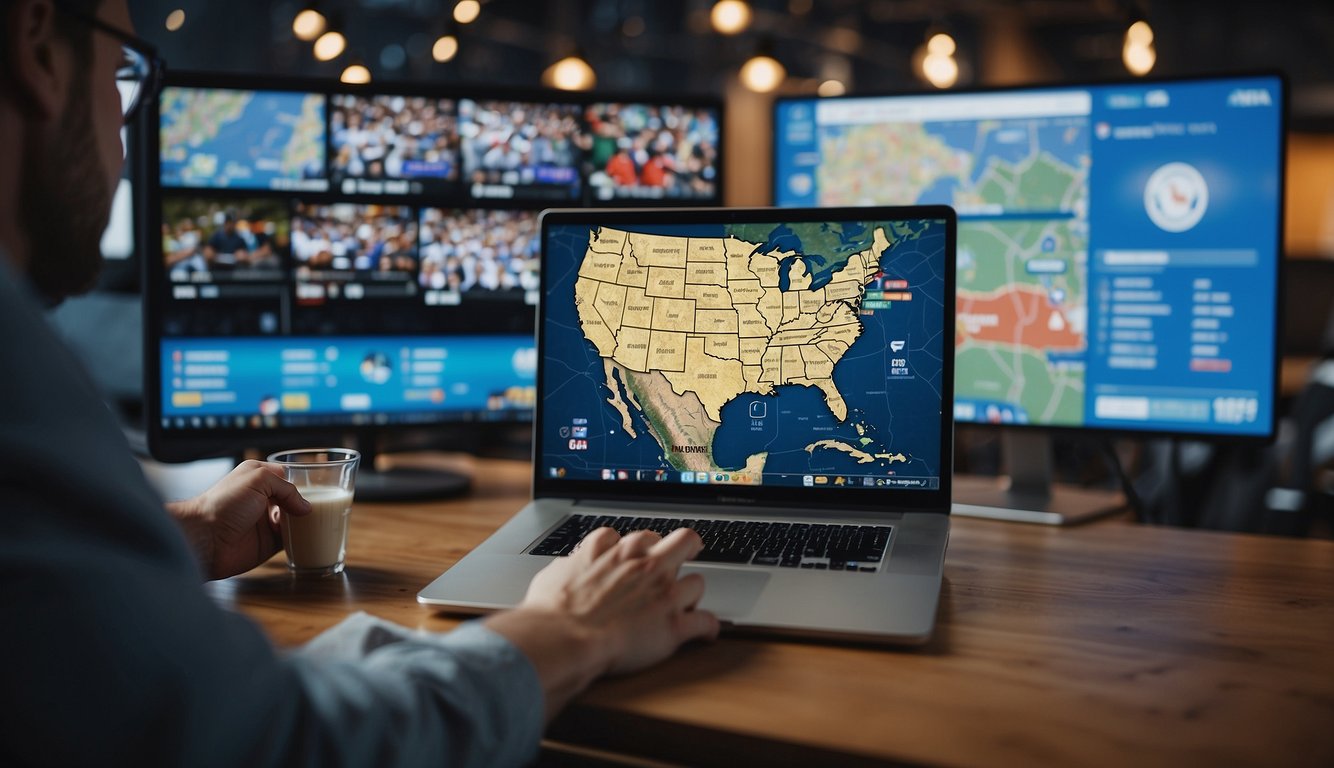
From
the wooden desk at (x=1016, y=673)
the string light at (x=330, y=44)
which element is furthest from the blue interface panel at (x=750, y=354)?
the string light at (x=330, y=44)

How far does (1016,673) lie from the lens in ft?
2.82

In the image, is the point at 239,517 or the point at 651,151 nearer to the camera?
the point at 239,517

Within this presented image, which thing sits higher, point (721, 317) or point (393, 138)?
point (393, 138)

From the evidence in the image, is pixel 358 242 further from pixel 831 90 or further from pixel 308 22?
pixel 831 90

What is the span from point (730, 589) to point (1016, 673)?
0.27m

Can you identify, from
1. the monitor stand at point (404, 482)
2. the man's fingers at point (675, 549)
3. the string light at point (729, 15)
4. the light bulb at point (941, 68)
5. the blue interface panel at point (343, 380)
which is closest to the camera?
the man's fingers at point (675, 549)

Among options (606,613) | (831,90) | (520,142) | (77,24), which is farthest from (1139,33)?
(77,24)

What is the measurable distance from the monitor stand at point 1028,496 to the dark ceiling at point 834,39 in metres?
5.06

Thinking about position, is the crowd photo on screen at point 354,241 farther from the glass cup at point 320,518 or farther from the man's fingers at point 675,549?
the man's fingers at point 675,549

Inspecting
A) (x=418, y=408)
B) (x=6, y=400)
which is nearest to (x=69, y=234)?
(x=6, y=400)

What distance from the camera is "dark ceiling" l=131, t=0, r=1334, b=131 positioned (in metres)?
7.08

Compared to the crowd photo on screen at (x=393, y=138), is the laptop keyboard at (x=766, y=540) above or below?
below

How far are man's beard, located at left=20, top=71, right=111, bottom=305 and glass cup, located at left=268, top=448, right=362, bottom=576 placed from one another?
0.41 metres

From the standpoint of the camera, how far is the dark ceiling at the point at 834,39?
7084mm
